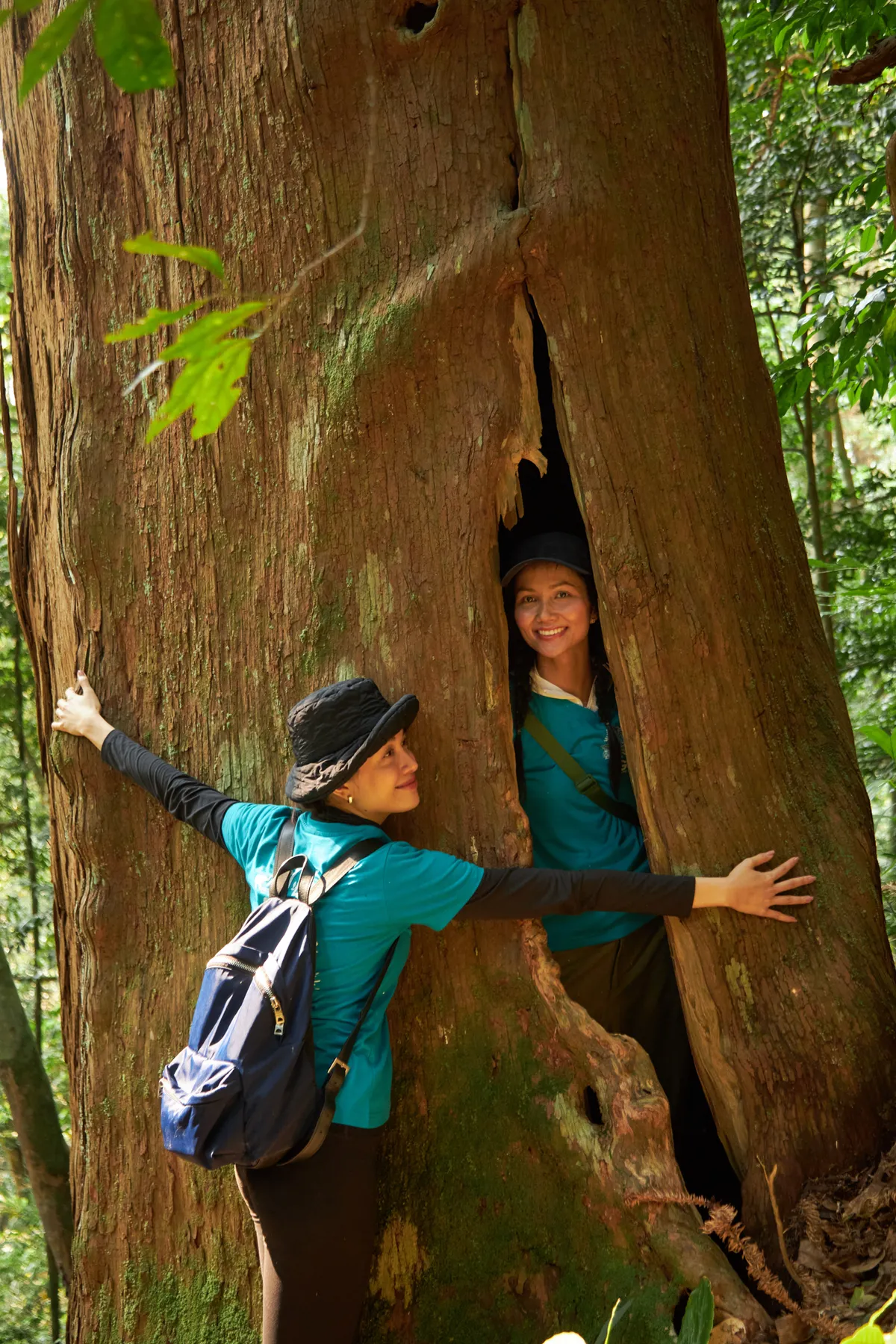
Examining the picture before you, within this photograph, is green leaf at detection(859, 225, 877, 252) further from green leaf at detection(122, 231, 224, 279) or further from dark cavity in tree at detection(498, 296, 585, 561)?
green leaf at detection(122, 231, 224, 279)

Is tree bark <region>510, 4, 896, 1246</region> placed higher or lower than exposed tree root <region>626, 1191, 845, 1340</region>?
higher

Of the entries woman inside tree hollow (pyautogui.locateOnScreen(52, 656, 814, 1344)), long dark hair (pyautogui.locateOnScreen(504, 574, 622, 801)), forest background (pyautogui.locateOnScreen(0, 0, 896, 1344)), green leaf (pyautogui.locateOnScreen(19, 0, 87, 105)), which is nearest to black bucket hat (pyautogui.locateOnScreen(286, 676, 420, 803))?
woman inside tree hollow (pyautogui.locateOnScreen(52, 656, 814, 1344))

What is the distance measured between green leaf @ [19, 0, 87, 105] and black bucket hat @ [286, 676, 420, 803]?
2.12m

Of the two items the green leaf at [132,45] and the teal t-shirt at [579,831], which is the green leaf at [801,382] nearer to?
the teal t-shirt at [579,831]

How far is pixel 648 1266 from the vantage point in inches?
122

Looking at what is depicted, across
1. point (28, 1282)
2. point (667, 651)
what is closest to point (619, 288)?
point (667, 651)

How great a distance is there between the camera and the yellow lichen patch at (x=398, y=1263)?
3293mm

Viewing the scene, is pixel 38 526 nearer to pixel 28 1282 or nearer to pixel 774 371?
pixel 774 371

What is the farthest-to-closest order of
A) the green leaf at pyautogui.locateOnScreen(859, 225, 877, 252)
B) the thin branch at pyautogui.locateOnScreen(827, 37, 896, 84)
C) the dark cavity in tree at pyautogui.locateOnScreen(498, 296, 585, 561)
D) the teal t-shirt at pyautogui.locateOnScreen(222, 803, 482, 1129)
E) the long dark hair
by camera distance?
the green leaf at pyautogui.locateOnScreen(859, 225, 877, 252)
the dark cavity in tree at pyautogui.locateOnScreen(498, 296, 585, 561)
the long dark hair
the thin branch at pyautogui.locateOnScreen(827, 37, 896, 84)
the teal t-shirt at pyautogui.locateOnScreen(222, 803, 482, 1129)

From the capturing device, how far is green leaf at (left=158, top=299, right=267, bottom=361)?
1.27m

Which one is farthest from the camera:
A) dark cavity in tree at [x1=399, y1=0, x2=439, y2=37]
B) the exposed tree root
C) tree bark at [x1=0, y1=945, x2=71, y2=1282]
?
tree bark at [x1=0, y1=945, x2=71, y2=1282]

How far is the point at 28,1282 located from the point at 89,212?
932 cm

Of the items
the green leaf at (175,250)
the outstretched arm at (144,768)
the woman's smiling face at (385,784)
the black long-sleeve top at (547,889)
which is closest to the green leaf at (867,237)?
the black long-sleeve top at (547,889)

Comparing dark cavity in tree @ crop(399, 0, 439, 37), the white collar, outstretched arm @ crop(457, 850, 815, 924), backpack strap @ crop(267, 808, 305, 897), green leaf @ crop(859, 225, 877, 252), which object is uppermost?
green leaf @ crop(859, 225, 877, 252)
